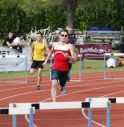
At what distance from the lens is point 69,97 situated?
54.1 ft

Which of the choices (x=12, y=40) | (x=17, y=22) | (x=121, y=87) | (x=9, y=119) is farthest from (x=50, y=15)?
(x=9, y=119)

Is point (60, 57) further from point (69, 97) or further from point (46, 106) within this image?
Answer: point (46, 106)

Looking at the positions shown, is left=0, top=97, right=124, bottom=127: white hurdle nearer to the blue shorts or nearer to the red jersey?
the blue shorts

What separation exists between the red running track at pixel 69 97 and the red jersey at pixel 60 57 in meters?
1.01

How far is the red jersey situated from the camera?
546 inches

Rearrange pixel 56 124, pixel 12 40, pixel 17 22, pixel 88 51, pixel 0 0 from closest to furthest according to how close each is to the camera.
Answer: pixel 56 124
pixel 12 40
pixel 88 51
pixel 17 22
pixel 0 0

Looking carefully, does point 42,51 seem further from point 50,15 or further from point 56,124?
point 50,15

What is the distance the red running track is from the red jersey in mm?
1013

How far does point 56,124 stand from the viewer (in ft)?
38.4

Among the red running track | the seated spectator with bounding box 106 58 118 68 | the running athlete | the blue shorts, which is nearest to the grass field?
the seated spectator with bounding box 106 58 118 68

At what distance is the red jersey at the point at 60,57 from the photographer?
45.5 ft

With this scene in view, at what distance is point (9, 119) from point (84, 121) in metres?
1.45

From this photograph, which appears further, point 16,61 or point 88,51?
point 88,51

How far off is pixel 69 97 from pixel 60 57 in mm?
2744
